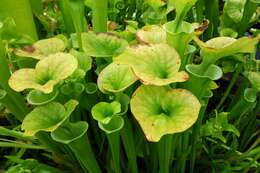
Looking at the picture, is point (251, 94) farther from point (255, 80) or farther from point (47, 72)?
point (47, 72)

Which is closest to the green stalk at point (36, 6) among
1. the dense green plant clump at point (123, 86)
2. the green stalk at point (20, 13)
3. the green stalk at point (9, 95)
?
the dense green plant clump at point (123, 86)

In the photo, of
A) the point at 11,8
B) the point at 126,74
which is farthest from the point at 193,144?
the point at 11,8

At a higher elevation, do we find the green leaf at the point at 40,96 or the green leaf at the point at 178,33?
the green leaf at the point at 178,33

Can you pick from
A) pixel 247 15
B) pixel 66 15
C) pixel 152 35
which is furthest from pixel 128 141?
pixel 247 15

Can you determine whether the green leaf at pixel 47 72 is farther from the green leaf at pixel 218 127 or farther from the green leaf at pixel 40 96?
the green leaf at pixel 218 127

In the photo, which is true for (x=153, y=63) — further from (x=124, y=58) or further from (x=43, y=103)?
(x=43, y=103)

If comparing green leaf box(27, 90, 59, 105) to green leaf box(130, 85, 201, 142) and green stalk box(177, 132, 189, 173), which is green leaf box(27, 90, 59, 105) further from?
green stalk box(177, 132, 189, 173)

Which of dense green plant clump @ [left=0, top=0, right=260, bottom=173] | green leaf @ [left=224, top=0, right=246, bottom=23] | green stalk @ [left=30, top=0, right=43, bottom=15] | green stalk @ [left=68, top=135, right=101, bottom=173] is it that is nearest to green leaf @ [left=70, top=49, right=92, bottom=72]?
dense green plant clump @ [left=0, top=0, right=260, bottom=173]
